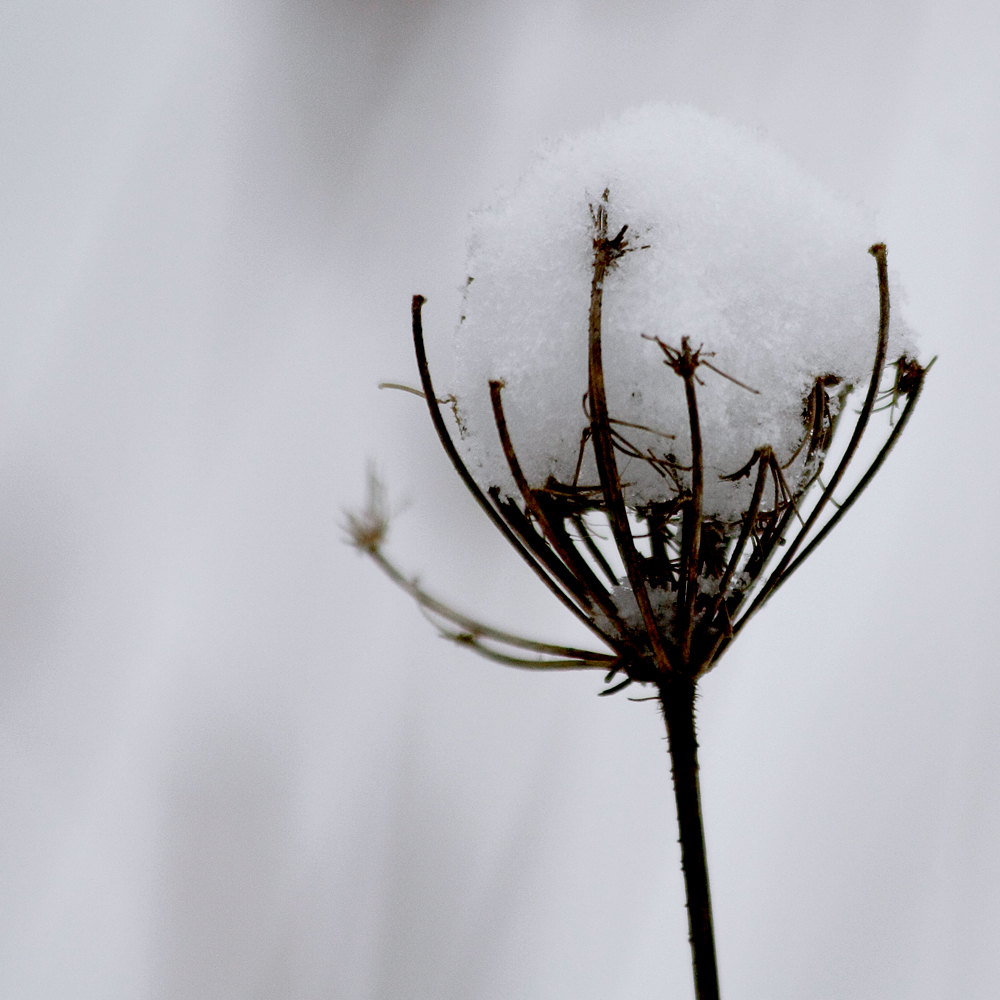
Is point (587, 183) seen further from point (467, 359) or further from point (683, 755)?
point (683, 755)

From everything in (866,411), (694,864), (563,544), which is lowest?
(694,864)

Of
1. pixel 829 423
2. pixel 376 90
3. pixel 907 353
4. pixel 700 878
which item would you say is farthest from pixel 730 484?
pixel 376 90

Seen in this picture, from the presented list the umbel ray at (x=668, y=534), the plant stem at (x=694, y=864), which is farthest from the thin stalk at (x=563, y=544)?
the plant stem at (x=694, y=864)

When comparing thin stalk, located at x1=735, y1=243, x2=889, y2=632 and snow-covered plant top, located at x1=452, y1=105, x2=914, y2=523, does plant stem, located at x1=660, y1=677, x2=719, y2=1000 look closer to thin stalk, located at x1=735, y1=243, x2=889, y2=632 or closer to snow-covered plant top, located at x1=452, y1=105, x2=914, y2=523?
thin stalk, located at x1=735, y1=243, x2=889, y2=632

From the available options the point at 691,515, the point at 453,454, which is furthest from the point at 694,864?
the point at 453,454

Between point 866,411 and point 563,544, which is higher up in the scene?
point 866,411

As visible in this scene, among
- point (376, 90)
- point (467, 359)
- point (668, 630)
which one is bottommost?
point (668, 630)

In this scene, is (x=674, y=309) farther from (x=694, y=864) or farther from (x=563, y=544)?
(x=694, y=864)
